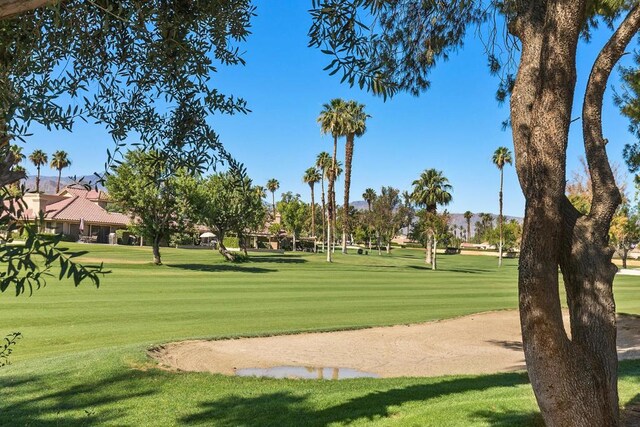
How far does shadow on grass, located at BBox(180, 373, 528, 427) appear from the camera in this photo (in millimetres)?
7918

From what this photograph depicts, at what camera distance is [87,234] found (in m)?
82.0

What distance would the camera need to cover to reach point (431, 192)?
7688 centimetres

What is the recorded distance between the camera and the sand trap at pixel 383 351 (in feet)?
45.0

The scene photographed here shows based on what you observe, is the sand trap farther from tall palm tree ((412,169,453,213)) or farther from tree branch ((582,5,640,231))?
tall palm tree ((412,169,453,213))

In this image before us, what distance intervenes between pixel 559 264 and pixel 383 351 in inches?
465

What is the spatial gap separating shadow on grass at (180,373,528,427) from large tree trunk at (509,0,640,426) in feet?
11.6

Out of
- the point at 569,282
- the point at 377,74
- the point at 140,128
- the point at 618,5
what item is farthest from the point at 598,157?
the point at 618,5

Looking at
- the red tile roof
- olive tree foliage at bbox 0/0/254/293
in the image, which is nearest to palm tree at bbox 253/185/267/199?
olive tree foliage at bbox 0/0/254/293

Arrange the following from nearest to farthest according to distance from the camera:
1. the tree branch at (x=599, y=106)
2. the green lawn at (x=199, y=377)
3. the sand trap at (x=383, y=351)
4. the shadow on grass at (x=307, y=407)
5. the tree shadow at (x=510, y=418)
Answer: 1. the tree branch at (x=599, y=106)
2. the tree shadow at (x=510, y=418)
3. the shadow on grass at (x=307, y=407)
4. the green lawn at (x=199, y=377)
5. the sand trap at (x=383, y=351)

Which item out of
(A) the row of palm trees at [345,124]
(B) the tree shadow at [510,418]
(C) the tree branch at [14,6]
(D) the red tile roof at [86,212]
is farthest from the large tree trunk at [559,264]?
(D) the red tile roof at [86,212]

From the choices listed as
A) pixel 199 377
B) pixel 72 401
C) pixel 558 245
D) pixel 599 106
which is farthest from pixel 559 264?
pixel 199 377

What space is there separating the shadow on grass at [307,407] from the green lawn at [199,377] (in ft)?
0.06

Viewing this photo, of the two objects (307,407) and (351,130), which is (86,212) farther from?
(307,407)

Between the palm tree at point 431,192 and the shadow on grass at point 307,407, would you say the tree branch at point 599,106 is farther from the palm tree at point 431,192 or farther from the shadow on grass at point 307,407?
the palm tree at point 431,192
